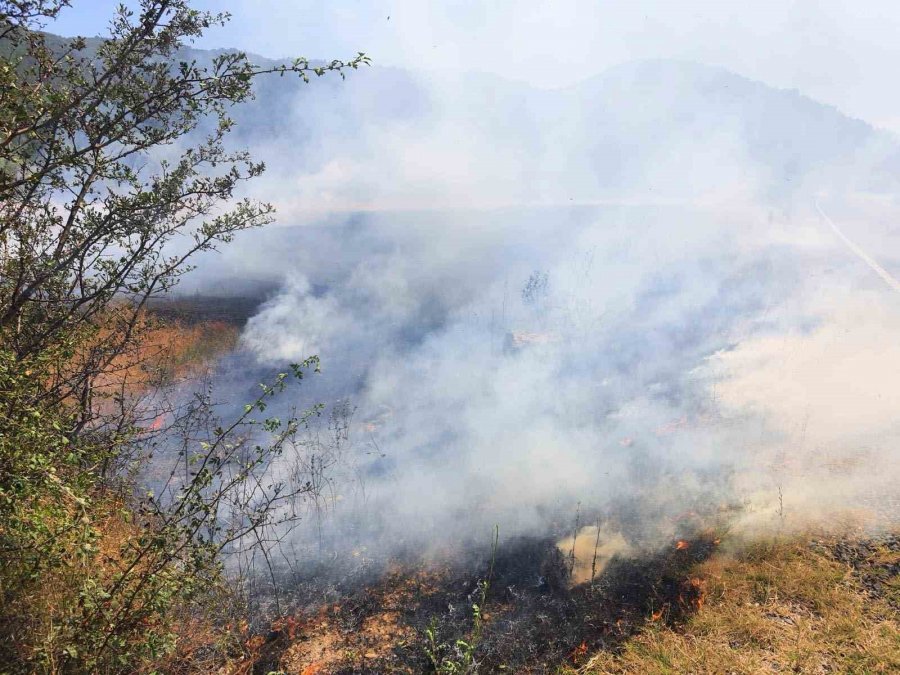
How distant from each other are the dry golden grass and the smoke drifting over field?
81 cm

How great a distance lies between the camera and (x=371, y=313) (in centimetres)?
1309

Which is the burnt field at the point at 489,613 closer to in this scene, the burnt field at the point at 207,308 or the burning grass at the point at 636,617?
the burning grass at the point at 636,617

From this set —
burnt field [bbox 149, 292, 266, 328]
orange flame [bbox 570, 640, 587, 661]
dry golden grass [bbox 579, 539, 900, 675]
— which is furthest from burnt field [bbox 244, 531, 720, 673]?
burnt field [bbox 149, 292, 266, 328]

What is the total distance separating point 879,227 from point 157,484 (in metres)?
20.7

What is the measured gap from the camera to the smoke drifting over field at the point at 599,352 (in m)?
6.31

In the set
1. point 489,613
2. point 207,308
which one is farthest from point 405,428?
point 207,308

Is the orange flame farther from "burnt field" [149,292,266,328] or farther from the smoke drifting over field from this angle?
"burnt field" [149,292,266,328]

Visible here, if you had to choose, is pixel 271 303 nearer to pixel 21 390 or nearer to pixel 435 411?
pixel 435 411

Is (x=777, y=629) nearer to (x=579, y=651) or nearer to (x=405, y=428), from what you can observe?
(x=579, y=651)

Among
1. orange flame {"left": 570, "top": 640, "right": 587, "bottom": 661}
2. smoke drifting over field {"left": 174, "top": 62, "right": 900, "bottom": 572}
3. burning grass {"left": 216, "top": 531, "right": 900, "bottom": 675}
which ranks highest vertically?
smoke drifting over field {"left": 174, "top": 62, "right": 900, "bottom": 572}

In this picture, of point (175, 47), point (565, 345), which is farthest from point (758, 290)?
point (175, 47)

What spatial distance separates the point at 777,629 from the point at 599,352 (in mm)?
6456

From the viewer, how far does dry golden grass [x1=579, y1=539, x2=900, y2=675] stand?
366 cm

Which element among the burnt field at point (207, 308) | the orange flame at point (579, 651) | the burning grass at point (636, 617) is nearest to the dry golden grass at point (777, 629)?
the burning grass at point (636, 617)
